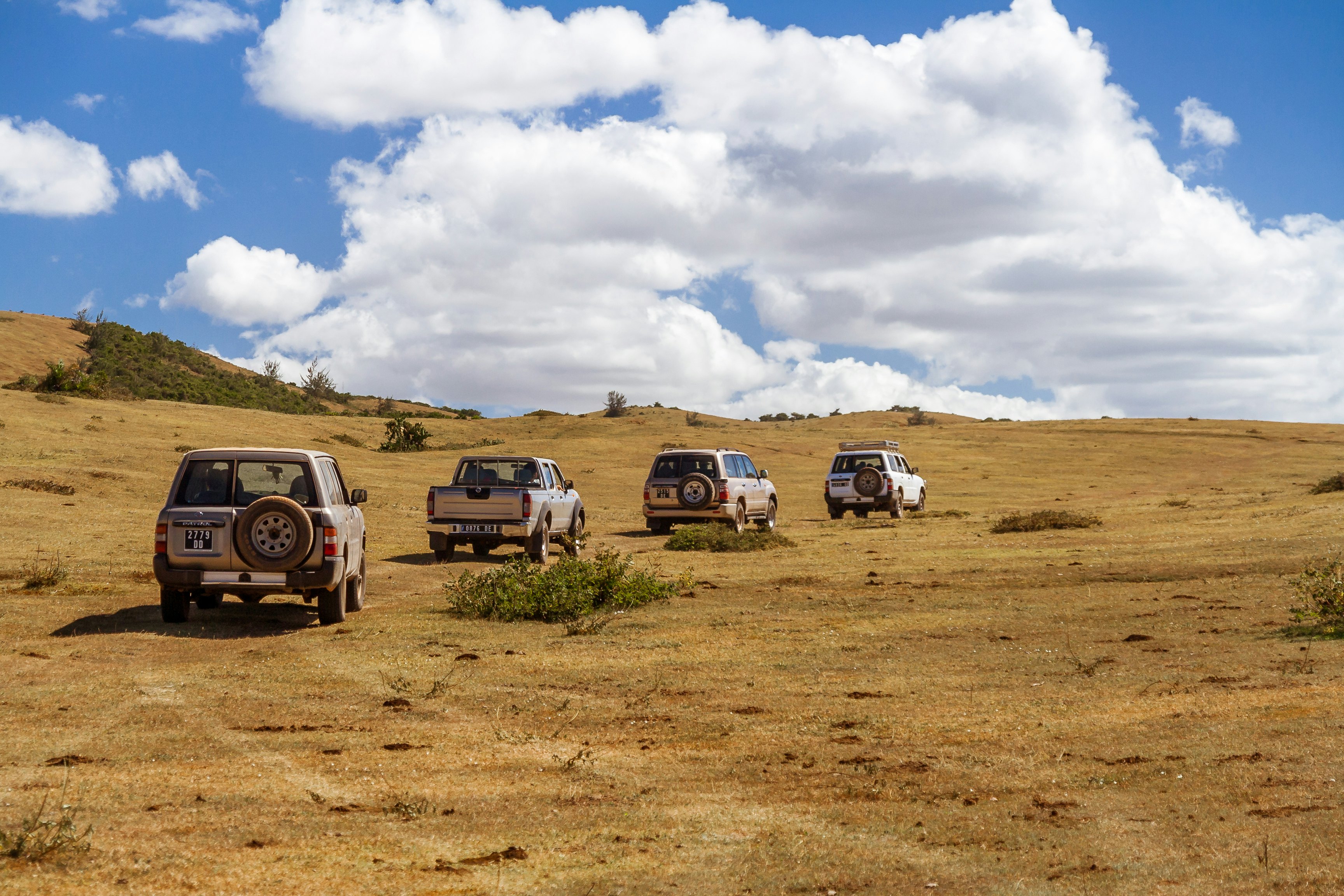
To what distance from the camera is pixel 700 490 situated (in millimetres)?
24438

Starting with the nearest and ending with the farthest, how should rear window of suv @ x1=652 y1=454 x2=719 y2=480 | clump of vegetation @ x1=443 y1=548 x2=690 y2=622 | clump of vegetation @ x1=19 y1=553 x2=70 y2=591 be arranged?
clump of vegetation @ x1=443 y1=548 x2=690 y2=622 → clump of vegetation @ x1=19 y1=553 x2=70 y2=591 → rear window of suv @ x1=652 y1=454 x2=719 y2=480

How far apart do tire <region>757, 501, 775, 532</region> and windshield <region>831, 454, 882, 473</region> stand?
133 inches

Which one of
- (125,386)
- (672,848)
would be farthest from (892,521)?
(125,386)

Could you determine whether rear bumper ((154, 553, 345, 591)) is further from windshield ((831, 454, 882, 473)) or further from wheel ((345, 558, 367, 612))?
windshield ((831, 454, 882, 473))

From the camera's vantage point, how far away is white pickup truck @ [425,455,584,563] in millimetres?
18719

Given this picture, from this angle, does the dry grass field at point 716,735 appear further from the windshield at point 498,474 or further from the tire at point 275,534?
the windshield at point 498,474

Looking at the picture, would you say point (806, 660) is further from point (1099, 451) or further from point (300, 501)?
point (1099, 451)

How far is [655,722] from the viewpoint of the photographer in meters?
7.80

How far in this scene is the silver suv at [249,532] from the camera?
11406 mm

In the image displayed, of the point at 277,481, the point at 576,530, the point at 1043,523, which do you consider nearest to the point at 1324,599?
the point at 277,481

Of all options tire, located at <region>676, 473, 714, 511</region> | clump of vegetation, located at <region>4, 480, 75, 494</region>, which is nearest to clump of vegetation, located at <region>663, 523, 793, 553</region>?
tire, located at <region>676, 473, 714, 511</region>

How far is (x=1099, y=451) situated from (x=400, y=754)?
185 ft

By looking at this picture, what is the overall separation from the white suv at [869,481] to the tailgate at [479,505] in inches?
494

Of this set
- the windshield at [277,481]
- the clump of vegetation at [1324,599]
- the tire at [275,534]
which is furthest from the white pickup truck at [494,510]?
the clump of vegetation at [1324,599]
